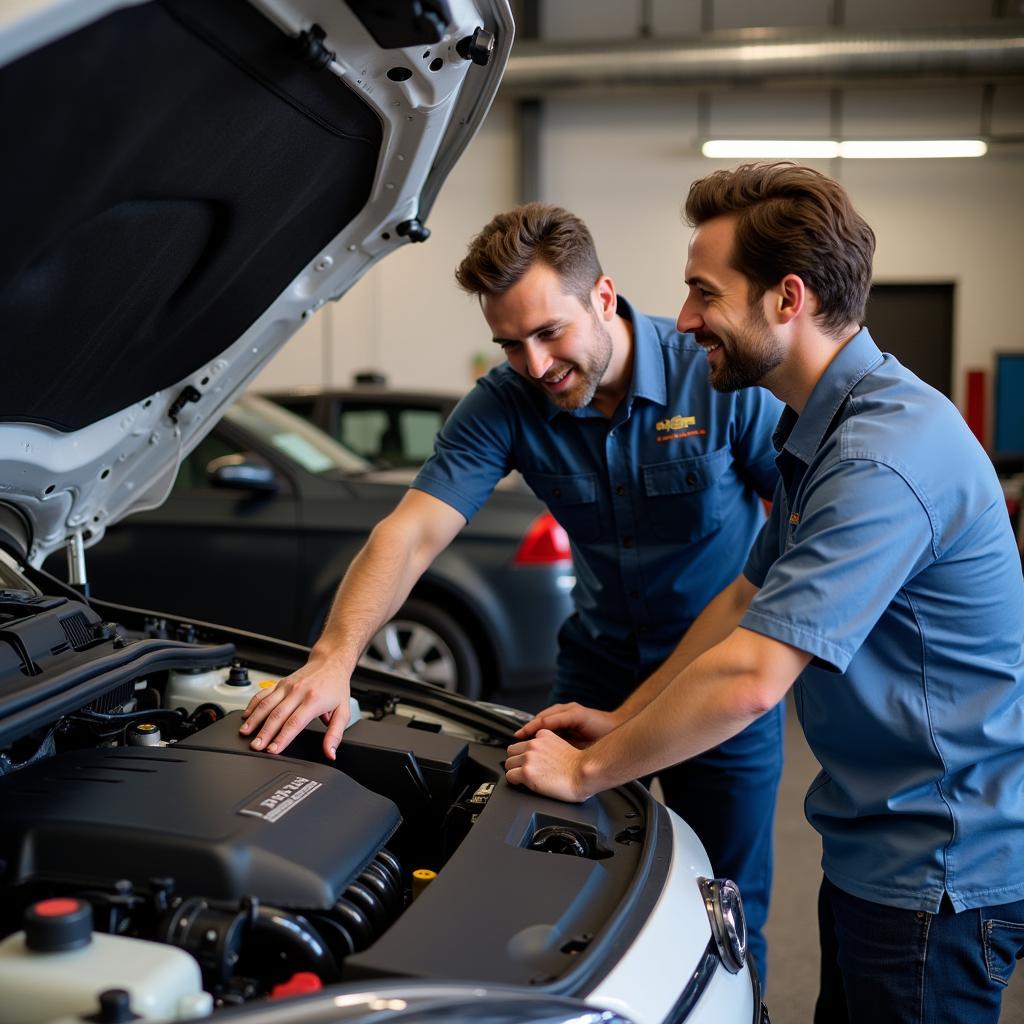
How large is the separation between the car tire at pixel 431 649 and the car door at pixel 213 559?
1.21 feet

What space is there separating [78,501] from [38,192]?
0.98m

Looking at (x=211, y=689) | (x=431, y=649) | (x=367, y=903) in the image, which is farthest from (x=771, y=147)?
(x=367, y=903)

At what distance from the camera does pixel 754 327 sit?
152 cm

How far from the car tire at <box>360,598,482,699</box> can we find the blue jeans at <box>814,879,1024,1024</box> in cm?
271

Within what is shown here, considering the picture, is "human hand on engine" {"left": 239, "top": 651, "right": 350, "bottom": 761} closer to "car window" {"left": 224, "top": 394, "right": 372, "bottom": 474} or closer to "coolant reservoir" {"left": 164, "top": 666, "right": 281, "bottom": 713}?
"coolant reservoir" {"left": 164, "top": 666, "right": 281, "bottom": 713}

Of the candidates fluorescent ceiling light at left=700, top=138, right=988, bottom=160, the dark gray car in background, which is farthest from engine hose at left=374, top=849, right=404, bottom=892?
fluorescent ceiling light at left=700, top=138, right=988, bottom=160

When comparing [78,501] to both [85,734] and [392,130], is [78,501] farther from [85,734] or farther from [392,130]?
[392,130]

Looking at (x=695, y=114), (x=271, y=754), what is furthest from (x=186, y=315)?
(x=695, y=114)

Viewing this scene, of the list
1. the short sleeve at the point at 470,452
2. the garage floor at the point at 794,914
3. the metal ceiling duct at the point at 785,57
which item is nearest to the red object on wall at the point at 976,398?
the metal ceiling duct at the point at 785,57

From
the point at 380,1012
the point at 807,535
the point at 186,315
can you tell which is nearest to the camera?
the point at 380,1012

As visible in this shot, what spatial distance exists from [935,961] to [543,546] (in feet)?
8.85

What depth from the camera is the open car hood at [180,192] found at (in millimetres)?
1188

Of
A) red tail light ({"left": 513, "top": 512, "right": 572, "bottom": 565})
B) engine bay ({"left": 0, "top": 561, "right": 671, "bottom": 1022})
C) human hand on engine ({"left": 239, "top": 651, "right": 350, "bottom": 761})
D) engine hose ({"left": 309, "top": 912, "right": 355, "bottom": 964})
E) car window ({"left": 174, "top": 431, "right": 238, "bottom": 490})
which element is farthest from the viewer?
car window ({"left": 174, "top": 431, "right": 238, "bottom": 490})

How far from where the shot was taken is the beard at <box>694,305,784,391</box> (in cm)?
152
